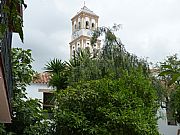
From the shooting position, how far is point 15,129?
36.6 ft

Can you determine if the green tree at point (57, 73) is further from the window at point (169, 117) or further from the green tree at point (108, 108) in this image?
the window at point (169, 117)

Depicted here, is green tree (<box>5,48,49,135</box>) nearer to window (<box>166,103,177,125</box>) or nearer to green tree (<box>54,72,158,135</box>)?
green tree (<box>54,72,158,135</box>)

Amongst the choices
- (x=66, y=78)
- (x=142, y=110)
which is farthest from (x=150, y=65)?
(x=142, y=110)

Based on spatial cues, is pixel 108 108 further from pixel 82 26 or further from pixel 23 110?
pixel 82 26

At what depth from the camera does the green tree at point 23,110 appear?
36.2ft

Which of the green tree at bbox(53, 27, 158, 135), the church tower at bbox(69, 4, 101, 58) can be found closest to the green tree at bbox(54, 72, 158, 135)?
the green tree at bbox(53, 27, 158, 135)

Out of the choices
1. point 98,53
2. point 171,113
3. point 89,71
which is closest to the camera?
point 89,71

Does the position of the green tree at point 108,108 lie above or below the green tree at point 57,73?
below

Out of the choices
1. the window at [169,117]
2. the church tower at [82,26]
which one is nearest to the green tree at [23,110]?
the window at [169,117]

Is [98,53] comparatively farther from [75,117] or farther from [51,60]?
[75,117]

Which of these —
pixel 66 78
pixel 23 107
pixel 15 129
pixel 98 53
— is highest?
pixel 98 53

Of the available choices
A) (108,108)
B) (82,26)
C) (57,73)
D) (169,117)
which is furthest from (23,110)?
(82,26)

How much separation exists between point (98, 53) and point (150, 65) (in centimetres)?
258

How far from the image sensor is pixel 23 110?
36.4ft
